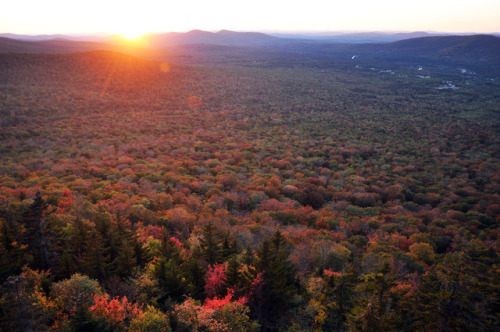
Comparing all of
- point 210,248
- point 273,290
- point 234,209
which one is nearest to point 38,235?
point 210,248

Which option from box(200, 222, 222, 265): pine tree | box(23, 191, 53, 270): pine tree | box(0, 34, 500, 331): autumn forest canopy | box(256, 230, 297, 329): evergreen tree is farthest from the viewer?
box(200, 222, 222, 265): pine tree

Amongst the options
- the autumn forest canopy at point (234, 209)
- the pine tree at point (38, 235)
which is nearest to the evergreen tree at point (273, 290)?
the autumn forest canopy at point (234, 209)

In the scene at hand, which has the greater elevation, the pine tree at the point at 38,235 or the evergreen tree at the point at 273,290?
the pine tree at the point at 38,235

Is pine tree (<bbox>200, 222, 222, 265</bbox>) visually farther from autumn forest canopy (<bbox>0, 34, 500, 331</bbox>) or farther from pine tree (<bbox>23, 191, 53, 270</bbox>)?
pine tree (<bbox>23, 191, 53, 270</bbox>)

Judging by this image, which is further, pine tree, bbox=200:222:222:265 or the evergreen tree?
pine tree, bbox=200:222:222:265

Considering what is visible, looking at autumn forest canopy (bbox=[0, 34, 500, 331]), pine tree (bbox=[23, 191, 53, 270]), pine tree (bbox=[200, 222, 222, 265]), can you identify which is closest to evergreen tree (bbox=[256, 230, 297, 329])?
autumn forest canopy (bbox=[0, 34, 500, 331])

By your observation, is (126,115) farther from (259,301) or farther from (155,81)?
(259,301)

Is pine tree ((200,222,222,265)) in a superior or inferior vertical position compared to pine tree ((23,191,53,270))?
inferior

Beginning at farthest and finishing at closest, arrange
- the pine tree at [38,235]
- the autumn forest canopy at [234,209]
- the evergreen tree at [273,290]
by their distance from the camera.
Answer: the pine tree at [38,235] → the evergreen tree at [273,290] → the autumn forest canopy at [234,209]

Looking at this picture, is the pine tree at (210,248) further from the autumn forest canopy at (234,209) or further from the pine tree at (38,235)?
the pine tree at (38,235)
